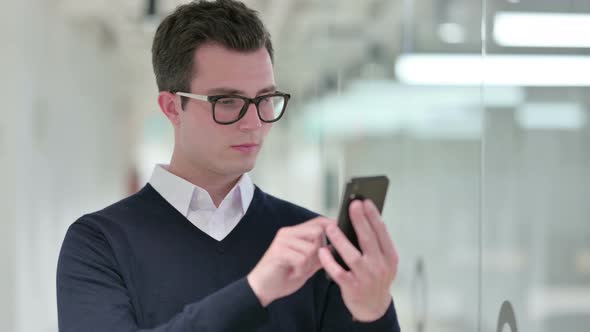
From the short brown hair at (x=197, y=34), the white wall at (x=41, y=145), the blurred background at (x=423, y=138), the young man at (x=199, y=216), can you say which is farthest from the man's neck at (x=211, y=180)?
the white wall at (x=41, y=145)

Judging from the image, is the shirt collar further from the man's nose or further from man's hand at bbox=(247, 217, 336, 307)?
man's hand at bbox=(247, 217, 336, 307)

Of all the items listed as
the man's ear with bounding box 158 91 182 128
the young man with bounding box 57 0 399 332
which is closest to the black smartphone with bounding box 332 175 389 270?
the young man with bounding box 57 0 399 332

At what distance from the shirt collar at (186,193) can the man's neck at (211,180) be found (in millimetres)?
27

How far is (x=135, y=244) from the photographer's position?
5.60ft

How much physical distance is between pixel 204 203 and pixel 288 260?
1.68 feet

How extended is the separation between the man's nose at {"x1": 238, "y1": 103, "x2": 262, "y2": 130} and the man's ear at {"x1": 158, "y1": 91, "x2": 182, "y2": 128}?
0.73 ft

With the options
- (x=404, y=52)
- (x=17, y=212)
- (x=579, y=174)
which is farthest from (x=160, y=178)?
(x=17, y=212)

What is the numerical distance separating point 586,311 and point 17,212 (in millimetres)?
5203

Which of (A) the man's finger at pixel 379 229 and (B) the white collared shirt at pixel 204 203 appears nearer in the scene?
(A) the man's finger at pixel 379 229

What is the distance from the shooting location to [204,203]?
1.79 meters

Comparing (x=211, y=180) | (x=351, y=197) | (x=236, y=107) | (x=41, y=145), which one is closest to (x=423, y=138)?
(x=211, y=180)

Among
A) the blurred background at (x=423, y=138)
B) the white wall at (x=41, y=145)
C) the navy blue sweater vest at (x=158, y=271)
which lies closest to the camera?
the navy blue sweater vest at (x=158, y=271)

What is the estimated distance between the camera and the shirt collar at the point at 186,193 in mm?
1781

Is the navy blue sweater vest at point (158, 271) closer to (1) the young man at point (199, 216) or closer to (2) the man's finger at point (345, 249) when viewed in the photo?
(1) the young man at point (199, 216)
